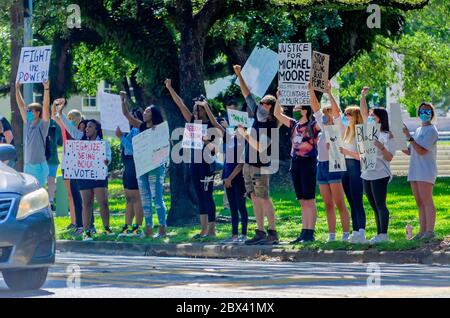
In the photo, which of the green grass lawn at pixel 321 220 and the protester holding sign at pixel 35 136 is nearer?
the green grass lawn at pixel 321 220

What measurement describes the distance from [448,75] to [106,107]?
19.5m

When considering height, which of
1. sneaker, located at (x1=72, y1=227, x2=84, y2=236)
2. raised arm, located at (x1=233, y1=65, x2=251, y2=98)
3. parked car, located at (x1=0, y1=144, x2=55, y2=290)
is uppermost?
raised arm, located at (x1=233, y1=65, x2=251, y2=98)

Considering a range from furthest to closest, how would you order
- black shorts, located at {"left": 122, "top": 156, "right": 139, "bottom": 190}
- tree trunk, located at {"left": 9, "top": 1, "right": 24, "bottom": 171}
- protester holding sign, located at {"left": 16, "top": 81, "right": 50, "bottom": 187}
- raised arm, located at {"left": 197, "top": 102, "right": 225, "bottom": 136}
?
tree trunk, located at {"left": 9, "top": 1, "right": 24, "bottom": 171} → protester holding sign, located at {"left": 16, "top": 81, "right": 50, "bottom": 187} → black shorts, located at {"left": 122, "top": 156, "right": 139, "bottom": 190} → raised arm, located at {"left": 197, "top": 102, "right": 225, "bottom": 136}

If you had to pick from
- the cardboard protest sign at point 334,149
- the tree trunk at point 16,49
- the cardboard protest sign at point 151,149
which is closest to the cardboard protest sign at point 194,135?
the cardboard protest sign at point 151,149

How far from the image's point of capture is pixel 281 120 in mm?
17500

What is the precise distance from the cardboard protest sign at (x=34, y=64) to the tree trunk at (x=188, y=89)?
237 cm

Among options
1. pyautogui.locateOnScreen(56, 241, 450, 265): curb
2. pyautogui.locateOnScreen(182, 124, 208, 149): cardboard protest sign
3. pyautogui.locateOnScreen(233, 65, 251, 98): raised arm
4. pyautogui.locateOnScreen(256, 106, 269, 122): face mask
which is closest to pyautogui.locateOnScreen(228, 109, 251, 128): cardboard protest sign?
pyautogui.locateOnScreen(233, 65, 251, 98): raised arm

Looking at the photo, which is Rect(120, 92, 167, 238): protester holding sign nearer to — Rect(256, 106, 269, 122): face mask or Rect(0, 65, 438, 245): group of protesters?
Rect(0, 65, 438, 245): group of protesters

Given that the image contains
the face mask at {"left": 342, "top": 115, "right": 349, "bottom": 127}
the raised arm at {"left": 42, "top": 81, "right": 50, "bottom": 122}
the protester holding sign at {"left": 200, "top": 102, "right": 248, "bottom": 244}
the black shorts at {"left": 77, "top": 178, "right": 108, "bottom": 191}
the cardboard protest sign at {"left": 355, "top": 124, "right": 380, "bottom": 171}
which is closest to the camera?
the cardboard protest sign at {"left": 355, "top": 124, "right": 380, "bottom": 171}

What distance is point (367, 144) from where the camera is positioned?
55.0 ft

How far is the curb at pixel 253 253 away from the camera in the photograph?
15.7 m

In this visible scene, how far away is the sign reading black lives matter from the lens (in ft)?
60.0

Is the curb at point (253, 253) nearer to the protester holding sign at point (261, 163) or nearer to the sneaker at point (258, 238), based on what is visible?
the sneaker at point (258, 238)

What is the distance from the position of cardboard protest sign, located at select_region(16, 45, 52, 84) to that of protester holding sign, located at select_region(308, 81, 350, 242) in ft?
16.5
